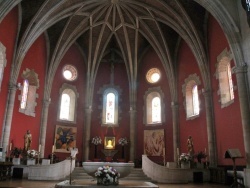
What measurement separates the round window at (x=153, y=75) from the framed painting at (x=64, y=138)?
26.3 ft

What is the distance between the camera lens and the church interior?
1428cm

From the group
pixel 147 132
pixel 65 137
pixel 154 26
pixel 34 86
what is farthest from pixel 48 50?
pixel 147 132

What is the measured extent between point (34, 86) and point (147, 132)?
10.0 metres

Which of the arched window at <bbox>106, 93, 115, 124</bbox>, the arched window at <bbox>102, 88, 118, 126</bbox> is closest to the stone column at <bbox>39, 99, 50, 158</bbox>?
the arched window at <bbox>102, 88, 118, 126</bbox>

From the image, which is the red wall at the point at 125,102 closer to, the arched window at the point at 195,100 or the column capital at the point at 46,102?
the column capital at the point at 46,102

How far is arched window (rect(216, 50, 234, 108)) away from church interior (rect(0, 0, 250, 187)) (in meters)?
0.06

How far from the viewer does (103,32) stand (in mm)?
23156

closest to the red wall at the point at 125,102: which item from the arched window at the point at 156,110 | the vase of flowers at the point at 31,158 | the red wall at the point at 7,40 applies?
the red wall at the point at 7,40

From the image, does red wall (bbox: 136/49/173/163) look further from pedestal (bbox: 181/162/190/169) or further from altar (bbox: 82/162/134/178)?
altar (bbox: 82/162/134/178)

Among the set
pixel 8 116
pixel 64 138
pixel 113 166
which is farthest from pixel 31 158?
pixel 113 166

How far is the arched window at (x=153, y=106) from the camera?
22141 mm

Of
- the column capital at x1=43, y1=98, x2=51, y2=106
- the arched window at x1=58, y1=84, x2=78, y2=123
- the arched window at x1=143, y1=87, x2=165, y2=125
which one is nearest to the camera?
the column capital at x1=43, y1=98, x2=51, y2=106

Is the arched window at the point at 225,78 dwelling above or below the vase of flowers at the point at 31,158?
above

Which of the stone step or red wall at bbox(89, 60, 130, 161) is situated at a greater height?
red wall at bbox(89, 60, 130, 161)
